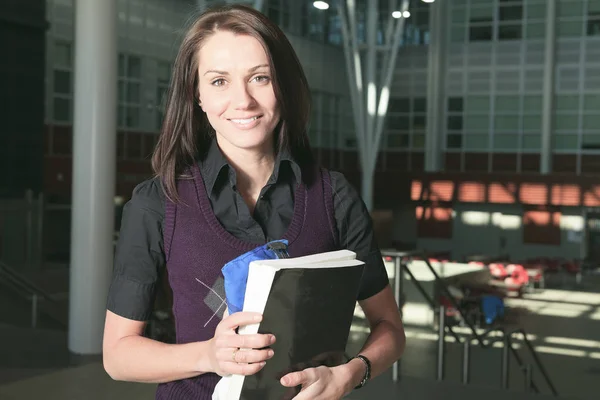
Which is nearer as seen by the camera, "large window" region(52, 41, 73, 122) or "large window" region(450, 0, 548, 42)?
"large window" region(52, 41, 73, 122)

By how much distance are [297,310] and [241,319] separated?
0.43ft

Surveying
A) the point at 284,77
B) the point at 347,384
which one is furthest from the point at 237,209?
the point at 347,384

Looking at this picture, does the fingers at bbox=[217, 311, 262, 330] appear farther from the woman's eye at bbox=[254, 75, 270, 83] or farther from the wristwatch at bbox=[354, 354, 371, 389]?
the woman's eye at bbox=[254, 75, 270, 83]

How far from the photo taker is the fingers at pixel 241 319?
4.93 feet

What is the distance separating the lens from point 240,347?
1.52 metres

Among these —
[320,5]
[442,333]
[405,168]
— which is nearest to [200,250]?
[442,333]

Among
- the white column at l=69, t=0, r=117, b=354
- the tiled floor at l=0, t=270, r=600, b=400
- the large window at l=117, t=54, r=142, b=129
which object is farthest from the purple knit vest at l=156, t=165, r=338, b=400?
the large window at l=117, t=54, r=142, b=129

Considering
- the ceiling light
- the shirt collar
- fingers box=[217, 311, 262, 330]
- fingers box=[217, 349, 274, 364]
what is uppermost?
the ceiling light

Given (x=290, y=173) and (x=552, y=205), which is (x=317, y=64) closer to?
(x=552, y=205)

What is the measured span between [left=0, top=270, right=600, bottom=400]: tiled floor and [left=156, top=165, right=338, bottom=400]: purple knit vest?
8.55 feet

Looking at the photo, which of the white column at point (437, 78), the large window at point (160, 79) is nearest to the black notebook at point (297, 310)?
the large window at point (160, 79)

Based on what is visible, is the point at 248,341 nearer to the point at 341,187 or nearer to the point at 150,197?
the point at 150,197

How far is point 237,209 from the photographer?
1872 millimetres

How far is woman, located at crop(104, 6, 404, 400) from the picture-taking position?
1777 millimetres
